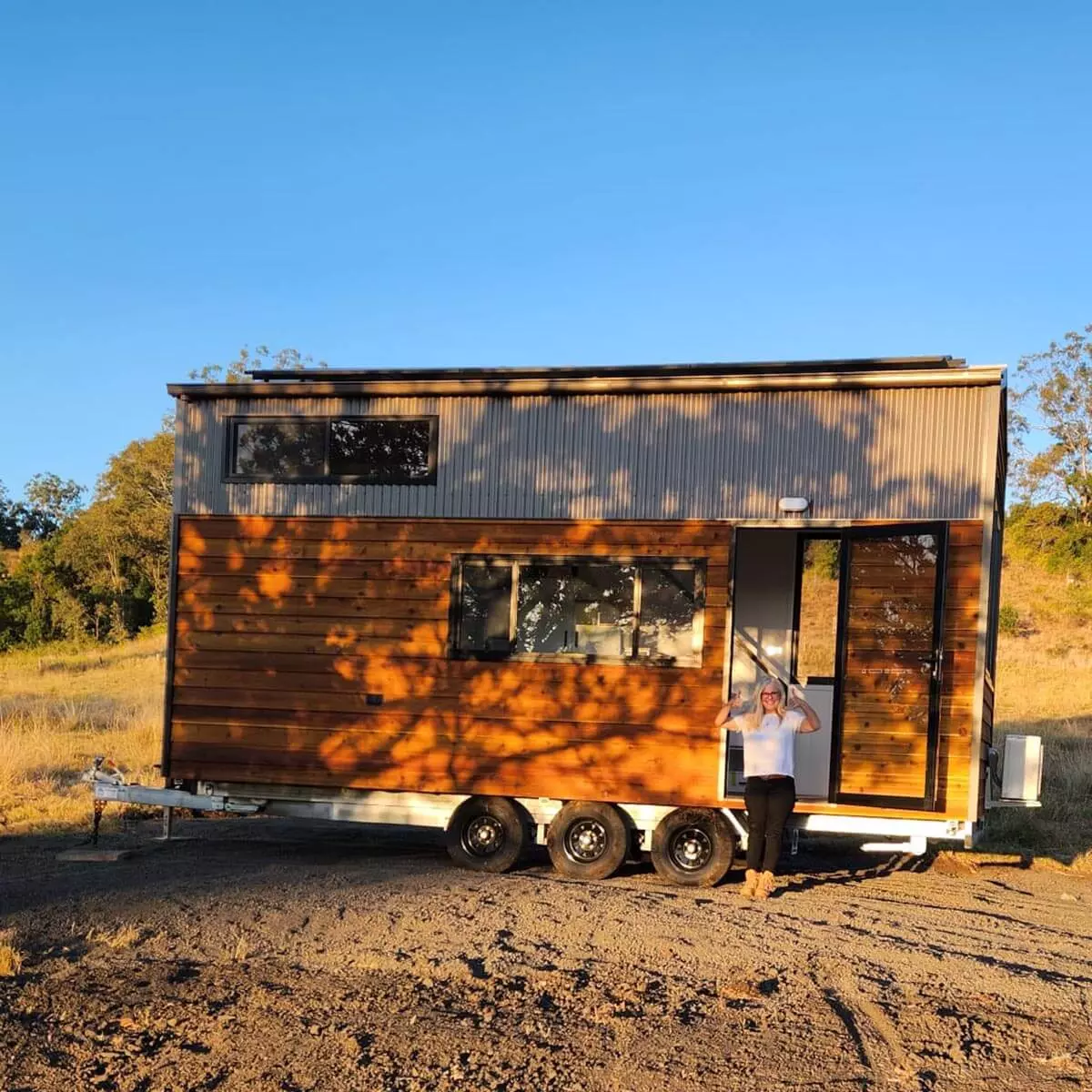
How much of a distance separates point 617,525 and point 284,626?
2.89 metres

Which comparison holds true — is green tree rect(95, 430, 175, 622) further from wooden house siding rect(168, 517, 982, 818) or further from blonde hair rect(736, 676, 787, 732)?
blonde hair rect(736, 676, 787, 732)

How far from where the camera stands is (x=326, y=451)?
1010 centimetres

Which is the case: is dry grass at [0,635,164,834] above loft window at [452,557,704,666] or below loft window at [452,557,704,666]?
below

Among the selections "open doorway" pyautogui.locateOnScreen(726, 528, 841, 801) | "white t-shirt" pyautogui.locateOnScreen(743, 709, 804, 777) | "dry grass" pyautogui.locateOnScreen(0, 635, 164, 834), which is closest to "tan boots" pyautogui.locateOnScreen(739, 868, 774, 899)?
"white t-shirt" pyautogui.locateOnScreen(743, 709, 804, 777)

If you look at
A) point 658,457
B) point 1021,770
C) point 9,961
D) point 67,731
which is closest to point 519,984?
point 9,961

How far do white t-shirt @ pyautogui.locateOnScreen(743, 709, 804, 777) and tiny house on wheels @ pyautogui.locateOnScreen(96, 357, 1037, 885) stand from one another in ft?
1.25

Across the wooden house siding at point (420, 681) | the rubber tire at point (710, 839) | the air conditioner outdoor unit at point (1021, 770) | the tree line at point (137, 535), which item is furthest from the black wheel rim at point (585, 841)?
the tree line at point (137, 535)

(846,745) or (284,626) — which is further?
(284,626)

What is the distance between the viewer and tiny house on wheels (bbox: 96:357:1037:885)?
9078 millimetres

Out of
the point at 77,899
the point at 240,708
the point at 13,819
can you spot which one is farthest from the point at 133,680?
the point at 77,899

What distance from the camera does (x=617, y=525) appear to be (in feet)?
31.5

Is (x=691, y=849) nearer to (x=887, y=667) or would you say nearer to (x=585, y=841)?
(x=585, y=841)

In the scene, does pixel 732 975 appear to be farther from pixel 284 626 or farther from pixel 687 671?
pixel 284 626

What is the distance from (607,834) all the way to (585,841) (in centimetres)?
25
